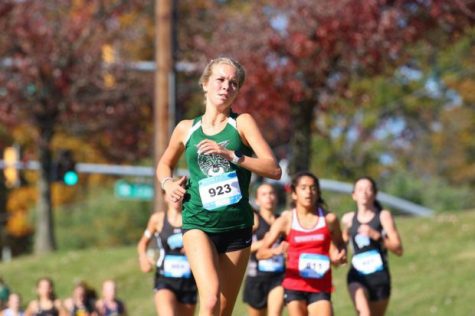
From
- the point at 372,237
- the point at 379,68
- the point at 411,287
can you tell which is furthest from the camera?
the point at 379,68

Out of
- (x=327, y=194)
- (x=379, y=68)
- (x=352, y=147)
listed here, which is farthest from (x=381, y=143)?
(x=379, y=68)

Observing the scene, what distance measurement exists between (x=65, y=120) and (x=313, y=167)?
558 inches

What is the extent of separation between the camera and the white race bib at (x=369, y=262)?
12516 millimetres

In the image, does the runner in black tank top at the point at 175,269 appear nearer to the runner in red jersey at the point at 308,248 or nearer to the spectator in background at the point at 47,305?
the runner in red jersey at the point at 308,248

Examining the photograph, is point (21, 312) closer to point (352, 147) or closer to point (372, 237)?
point (372, 237)

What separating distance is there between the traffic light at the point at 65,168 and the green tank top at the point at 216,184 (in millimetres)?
16073

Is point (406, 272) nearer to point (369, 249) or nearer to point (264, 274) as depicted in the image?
point (264, 274)

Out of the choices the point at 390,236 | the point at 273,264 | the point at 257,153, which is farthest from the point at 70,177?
the point at 257,153

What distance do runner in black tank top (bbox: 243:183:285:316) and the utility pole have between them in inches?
331

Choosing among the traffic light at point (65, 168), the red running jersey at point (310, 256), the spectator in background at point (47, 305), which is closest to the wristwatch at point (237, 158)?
the red running jersey at point (310, 256)

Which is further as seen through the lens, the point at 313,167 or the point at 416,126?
the point at 416,126

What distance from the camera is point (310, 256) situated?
453 inches

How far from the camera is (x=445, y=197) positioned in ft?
141

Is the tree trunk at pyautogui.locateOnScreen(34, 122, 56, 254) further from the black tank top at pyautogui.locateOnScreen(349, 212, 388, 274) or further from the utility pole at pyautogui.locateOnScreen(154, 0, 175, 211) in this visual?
the black tank top at pyautogui.locateOnScreen(349, 212, 388, 274)
